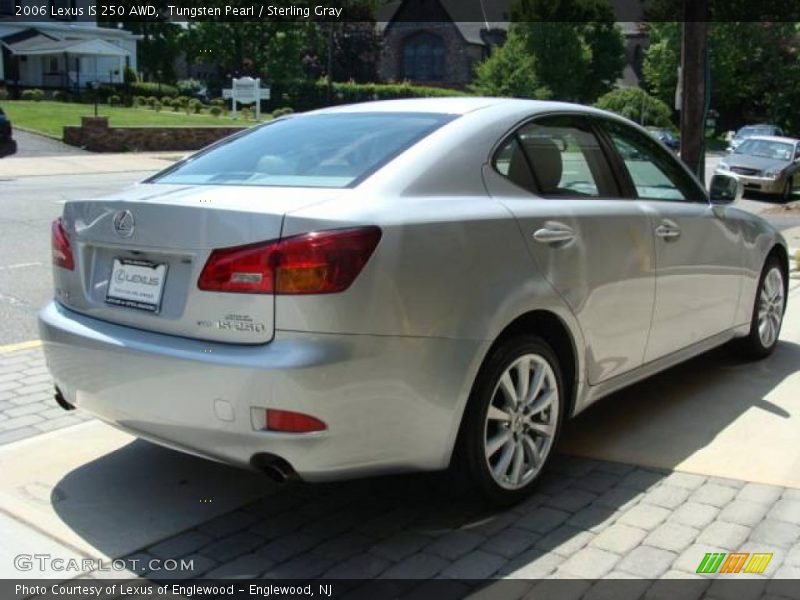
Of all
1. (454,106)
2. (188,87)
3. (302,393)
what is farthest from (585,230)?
(188,87)

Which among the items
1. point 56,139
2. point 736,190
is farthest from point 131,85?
point 736,190

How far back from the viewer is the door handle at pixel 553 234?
365 cm

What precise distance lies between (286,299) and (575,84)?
2557 inches

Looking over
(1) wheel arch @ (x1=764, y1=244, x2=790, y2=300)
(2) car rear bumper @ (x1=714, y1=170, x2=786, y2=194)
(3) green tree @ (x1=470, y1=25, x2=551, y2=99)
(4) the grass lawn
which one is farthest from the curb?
(3) green tree @ (x1=470, y1=25, x2=551, y2=99)

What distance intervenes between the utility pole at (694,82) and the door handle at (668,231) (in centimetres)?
721

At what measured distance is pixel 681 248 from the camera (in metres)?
4.63

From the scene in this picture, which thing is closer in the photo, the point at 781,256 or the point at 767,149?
the point at 781,256

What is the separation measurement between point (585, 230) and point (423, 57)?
83.7m

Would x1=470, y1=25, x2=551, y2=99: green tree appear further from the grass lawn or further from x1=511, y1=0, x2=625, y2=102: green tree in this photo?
the grass lawn

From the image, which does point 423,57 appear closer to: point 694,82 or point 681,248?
point 694,82

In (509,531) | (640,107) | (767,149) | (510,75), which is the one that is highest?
→ (510,75)

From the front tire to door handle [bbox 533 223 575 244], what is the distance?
16.2 inches

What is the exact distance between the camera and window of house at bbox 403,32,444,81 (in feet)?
275

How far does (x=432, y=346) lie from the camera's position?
3145 millimetres
